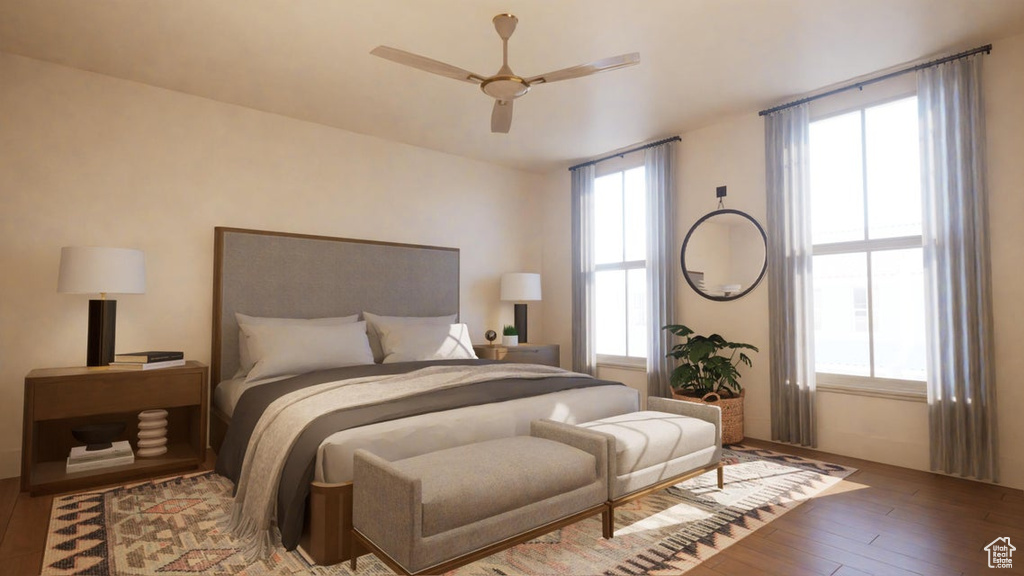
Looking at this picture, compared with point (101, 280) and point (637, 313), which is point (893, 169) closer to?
point (637, 313)

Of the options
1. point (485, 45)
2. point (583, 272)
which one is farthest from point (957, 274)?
point (485, 45)

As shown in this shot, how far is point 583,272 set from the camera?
5926 millimetres

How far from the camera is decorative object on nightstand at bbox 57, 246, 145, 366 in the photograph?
325cm

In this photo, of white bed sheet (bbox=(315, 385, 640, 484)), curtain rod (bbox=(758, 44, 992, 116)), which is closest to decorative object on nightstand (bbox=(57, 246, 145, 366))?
white bed sheet (bbox=(315, 385, 640, 484))

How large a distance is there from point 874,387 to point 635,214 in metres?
2.64

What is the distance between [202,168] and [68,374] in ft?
5.78

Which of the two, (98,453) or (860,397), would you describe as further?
(860,397)

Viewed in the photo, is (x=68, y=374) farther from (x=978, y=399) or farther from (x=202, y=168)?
(x=978, y=399)

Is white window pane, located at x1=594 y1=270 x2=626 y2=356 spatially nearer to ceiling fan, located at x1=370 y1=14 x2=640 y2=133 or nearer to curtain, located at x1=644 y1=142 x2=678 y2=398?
curtain, located at x1=644 y1=142 x2=678 y2=398

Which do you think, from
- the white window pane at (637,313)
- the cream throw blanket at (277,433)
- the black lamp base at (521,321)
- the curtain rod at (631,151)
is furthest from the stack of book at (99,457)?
the curtain rod at (631,151)

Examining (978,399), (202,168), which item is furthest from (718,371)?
(202,168)

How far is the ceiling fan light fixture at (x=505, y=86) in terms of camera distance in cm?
274

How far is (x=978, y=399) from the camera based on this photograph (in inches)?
131

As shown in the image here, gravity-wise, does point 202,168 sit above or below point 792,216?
above
